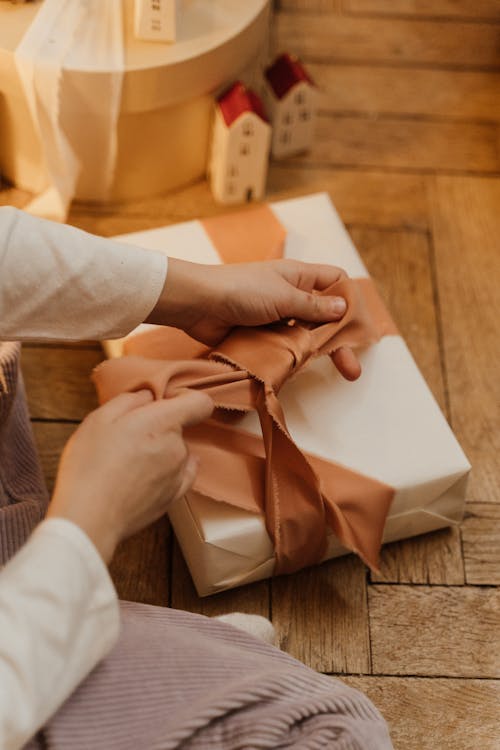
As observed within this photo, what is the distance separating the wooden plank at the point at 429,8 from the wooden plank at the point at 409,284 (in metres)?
0.51

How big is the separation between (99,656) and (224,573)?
30cm

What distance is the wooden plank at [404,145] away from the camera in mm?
1433

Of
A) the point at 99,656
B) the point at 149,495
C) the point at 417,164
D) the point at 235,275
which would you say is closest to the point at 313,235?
the point at 235,275

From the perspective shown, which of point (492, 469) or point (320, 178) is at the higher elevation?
point (320, 178)

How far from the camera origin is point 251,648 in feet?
2.54

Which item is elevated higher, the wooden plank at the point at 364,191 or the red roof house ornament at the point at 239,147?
the red roof house ornament at the point at 239,147

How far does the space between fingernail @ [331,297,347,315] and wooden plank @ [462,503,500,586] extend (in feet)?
0.98

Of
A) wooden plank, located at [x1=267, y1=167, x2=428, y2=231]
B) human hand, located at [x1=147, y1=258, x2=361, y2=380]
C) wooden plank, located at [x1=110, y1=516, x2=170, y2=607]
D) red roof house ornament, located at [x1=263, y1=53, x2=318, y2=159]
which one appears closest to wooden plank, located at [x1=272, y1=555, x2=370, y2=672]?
wooden plank, located at [x1=110, y1=516, x2=170, y2=607]

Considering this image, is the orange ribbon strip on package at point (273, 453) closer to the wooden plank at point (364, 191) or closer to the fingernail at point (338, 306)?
the fingernail at point (338, 306)

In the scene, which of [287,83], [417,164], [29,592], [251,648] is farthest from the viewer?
[417,164]

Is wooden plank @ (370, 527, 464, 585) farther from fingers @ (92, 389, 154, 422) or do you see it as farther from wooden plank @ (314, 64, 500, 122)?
wooden plank @ (314, 64, 500, 122)

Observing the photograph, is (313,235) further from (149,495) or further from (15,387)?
(149,495)

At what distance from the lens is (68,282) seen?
81 cm

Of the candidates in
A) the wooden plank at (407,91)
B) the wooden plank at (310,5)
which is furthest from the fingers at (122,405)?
the wooden plank at (310,5)
